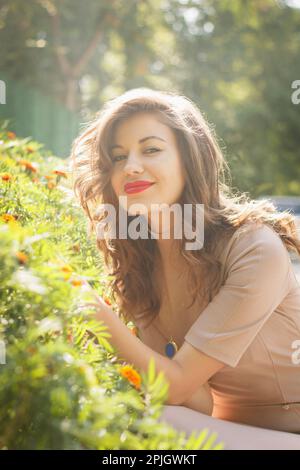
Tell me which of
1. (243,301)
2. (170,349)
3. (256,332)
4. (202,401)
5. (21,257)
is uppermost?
(21,257)

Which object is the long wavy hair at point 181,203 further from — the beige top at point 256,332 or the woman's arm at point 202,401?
the woman's arm at point 202,401

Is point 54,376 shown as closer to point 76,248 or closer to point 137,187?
point 137,187

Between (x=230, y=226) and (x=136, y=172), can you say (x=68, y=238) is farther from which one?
(x=230, y=226)

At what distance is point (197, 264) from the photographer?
244 centimetres

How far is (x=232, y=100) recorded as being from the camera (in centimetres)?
2136

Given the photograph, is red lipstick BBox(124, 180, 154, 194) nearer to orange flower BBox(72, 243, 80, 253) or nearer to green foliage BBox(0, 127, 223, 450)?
orange flower BBox(72, 243, 80, 253)

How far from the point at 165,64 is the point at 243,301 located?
1715cm

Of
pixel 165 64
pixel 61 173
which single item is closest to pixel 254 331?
pixel 61 173

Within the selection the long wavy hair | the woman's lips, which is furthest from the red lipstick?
the long wavy hair

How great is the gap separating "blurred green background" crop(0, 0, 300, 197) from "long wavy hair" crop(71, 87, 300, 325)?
Result: 200 cm

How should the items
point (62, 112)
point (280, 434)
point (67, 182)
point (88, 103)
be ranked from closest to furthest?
1. point (280, 434)
2. point (67, 182)
3. point (62, 112)
4. point (88, 103)

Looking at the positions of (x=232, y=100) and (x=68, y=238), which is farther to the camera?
(x=232, y=100)

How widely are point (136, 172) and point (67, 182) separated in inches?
40.1
